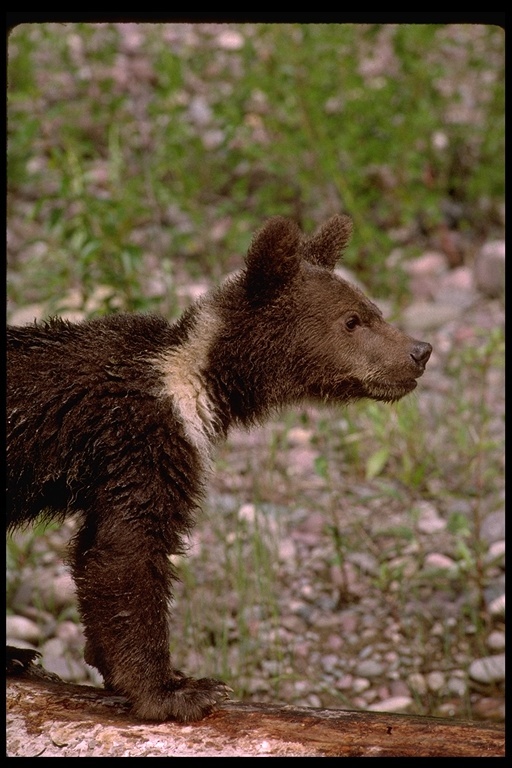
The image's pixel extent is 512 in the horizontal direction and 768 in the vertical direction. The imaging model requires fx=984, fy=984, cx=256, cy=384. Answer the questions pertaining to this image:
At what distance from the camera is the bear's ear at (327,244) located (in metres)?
4.45

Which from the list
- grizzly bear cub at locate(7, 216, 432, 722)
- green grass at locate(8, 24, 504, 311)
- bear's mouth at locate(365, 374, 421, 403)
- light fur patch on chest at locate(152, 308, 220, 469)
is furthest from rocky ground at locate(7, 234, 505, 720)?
green grass at locate(8, 24, 504, 311)

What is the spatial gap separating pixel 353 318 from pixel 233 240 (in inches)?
144

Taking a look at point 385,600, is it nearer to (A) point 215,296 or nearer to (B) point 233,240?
(A) point 215,296

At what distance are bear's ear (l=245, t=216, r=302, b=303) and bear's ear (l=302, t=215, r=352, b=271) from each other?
0.61ft

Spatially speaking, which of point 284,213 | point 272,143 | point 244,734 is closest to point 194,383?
point 244,734

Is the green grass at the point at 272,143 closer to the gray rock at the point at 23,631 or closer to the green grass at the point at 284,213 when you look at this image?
the green grass at the point at 284,213

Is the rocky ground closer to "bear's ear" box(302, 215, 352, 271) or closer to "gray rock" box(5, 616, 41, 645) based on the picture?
"gray rock" box(5, 616, 41, 645)

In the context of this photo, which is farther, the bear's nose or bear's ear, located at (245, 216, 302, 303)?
the bear's nose

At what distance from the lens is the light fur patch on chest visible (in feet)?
13.1

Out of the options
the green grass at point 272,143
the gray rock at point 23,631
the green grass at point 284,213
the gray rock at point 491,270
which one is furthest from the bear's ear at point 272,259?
the gray rock at point 491,270

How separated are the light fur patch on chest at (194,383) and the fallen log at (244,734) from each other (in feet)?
3.46

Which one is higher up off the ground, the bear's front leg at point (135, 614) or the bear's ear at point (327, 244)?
the bear's ear at point (327, 244)

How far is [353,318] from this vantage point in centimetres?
435
